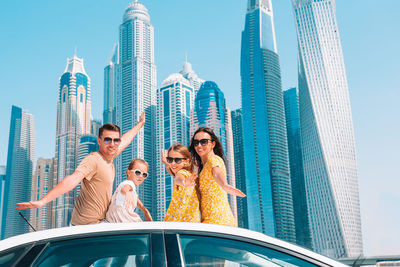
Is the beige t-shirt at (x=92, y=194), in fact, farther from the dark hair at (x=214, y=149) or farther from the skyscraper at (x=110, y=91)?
the skyscraper at (x=110, y=91)

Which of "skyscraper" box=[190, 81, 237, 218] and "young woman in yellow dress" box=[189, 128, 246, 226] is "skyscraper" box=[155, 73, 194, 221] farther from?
"young woman in yellow dress" box=[189, 128, 246, 226]

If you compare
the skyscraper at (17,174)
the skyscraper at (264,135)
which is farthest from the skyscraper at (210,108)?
the skyscraper at (17,174)

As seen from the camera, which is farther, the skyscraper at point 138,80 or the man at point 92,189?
the skyscraper at point 138,80

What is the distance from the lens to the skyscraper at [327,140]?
9294 centimetres

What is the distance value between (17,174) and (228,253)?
20509cm

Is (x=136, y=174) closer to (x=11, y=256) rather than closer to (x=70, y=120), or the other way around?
(x=11, y=256)

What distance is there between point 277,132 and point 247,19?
128ft

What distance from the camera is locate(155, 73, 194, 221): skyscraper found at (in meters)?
143

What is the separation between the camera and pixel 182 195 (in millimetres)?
3334

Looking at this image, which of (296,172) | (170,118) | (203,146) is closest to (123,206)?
(203,146)

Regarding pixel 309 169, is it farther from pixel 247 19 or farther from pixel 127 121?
pixel 127 121

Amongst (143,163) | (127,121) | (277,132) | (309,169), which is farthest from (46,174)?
(143,163)

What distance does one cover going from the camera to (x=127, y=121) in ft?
506

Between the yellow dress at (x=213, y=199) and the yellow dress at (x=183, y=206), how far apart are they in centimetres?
8
